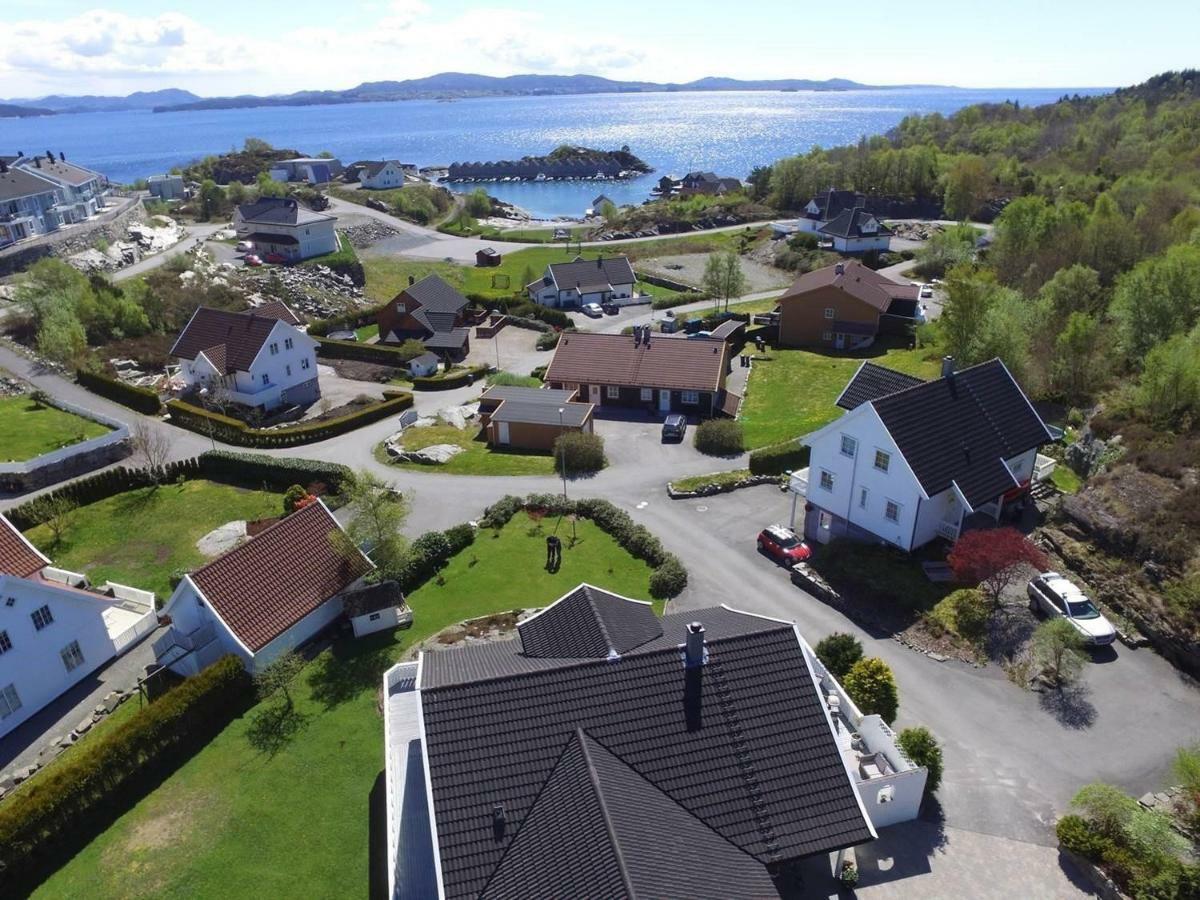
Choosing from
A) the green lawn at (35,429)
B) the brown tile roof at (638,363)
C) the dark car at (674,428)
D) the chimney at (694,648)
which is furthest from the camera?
the brown tile roof at (638,363)

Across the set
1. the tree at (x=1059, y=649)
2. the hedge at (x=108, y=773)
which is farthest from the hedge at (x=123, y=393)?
the tree at (x=1059, y=649)

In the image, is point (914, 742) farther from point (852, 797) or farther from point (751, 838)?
point (751, 838)

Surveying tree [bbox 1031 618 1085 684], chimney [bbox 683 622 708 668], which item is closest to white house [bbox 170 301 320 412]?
chimney [bbox 683 622 708 668]

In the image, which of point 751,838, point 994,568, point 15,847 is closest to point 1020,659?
point 994,568

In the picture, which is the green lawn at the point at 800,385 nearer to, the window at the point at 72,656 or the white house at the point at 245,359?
the white house at the point at 245,359

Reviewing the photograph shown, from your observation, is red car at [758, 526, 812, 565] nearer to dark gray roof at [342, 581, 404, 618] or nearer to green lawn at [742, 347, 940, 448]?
green lawn at [742, 347, 940, 448]

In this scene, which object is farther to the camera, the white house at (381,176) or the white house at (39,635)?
the white house at (381,176)
